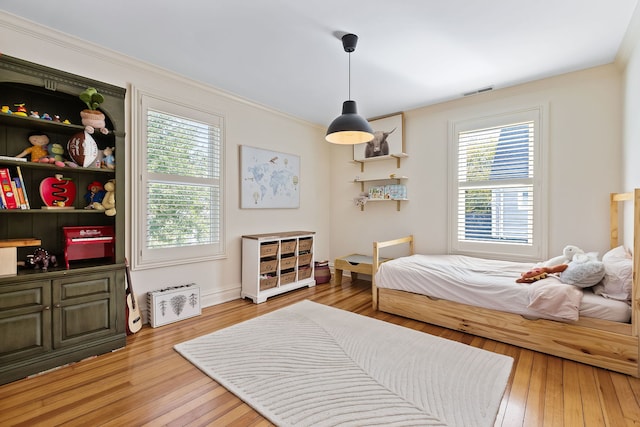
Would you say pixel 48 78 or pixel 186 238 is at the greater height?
pixel 48 78

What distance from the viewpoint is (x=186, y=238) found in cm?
336

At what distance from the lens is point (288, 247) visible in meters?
4.11

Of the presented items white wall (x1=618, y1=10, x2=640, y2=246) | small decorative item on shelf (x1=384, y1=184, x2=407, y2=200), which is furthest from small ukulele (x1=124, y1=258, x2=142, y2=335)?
white wall (x1=618, y1=10, x2=640, y2=246)

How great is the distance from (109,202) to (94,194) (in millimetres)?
230

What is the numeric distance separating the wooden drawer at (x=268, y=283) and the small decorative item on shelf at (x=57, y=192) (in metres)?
2.11

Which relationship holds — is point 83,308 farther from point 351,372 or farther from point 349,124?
point 349,124

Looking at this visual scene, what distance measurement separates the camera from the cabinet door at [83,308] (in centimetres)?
221

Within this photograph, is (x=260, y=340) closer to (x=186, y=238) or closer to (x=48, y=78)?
(x=186, y=238)

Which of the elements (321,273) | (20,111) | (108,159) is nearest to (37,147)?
(20,111)

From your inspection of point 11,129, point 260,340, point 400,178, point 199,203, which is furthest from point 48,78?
point 400,178

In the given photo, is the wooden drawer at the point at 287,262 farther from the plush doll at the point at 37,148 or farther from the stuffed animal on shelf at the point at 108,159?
the plush doll at the point at 37,148

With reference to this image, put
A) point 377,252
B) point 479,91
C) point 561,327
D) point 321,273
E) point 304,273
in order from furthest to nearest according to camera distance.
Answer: point 321,273, point 304,273, point 479,91, point 377,252, point 561,327

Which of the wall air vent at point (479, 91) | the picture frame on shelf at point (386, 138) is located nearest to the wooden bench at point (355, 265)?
the picture frame on shelf at point (386, 138)

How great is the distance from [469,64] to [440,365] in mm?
2823
